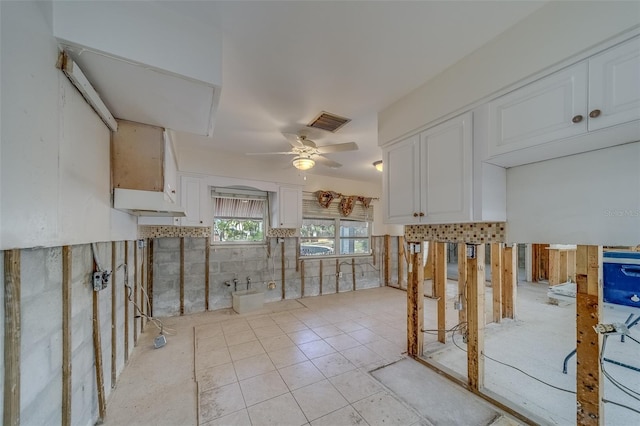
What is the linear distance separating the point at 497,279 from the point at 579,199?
2.79 metres

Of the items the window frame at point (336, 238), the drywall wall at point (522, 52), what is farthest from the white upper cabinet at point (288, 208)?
the drywall wall at point (522, 52)

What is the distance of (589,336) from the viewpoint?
1.49 metres

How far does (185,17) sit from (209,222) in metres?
3.34

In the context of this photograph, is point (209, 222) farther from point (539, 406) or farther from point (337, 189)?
point (539, 406)

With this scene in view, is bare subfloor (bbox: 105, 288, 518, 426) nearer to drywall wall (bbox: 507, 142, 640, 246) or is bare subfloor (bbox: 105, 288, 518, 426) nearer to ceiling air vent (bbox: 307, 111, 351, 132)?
drywall wall (bbox: 507, 142, 640, 246)

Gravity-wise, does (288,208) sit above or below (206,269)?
above

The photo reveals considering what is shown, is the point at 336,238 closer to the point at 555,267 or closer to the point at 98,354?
the point at 98,354

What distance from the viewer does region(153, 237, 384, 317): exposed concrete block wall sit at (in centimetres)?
412

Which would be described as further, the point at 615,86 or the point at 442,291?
the point at 442,291

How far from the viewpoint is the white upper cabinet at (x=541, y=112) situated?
4.25ft

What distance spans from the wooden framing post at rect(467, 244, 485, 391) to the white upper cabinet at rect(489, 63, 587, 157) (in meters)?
0.98

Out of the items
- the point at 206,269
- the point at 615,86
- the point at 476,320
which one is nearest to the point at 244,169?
the point at 206,269

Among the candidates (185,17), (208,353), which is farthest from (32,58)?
(208,353)

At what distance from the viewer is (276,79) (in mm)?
2160
